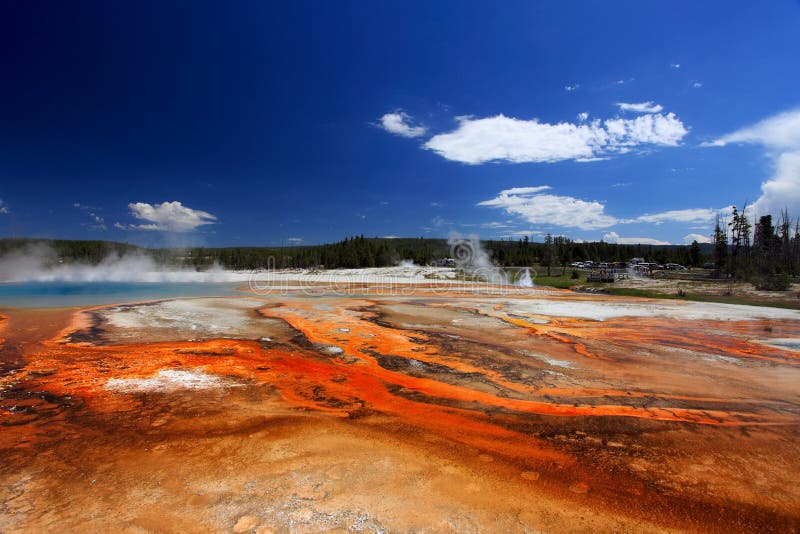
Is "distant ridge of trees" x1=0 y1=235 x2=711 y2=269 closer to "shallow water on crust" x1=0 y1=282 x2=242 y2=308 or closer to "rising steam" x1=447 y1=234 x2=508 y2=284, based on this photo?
"rising steam" x1=447 y1=234 x2=508 y2=284

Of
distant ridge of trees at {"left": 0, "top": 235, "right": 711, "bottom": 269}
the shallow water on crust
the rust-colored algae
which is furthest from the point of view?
distant ridge of trees at {"left": 0, "top": 235, "right": 711, "bottom": 269}

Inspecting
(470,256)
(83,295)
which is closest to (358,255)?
(470,256)

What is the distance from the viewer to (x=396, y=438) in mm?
5523

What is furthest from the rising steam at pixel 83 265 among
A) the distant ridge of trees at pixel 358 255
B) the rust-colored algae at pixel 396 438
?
the rust-colored algae at pixel 396 438

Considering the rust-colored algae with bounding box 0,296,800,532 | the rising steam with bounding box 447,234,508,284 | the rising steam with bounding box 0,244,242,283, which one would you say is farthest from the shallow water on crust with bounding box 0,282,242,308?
the rising steam with bounding box 447,234,508,284

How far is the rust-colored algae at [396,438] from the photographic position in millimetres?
3857

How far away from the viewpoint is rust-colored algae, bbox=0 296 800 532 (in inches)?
152

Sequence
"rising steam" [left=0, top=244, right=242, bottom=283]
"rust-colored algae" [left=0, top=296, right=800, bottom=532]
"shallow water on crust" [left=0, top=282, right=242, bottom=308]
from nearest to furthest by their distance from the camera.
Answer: "rust-colored algae" [left=0, top=296, right=800, bottom=532]
"shallow water on crust" [left=0, top=282, right=242, bottom=308]
"rising steam" [left=0, top=244, right=242, bottom=283]

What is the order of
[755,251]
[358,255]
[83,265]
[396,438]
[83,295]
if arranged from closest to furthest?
[396,438] → [83,295] → [755,251] → [83,265] → [358,255]

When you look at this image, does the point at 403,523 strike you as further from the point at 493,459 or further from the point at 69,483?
the point at 69,483

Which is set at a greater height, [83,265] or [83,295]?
[83,265]

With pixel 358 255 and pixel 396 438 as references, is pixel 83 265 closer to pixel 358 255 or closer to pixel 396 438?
pixel 358 255

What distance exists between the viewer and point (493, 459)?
4953 mm

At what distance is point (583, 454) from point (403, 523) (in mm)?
3051
